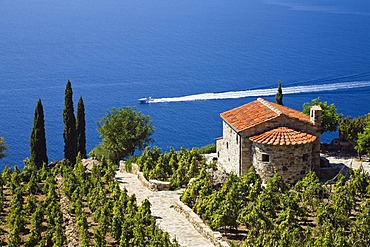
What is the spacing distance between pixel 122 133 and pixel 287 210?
2176 centimetres

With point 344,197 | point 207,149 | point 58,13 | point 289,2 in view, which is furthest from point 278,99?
point 289,2

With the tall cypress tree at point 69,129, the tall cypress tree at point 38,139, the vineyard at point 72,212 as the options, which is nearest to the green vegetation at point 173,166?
the vineyard at point 72,212

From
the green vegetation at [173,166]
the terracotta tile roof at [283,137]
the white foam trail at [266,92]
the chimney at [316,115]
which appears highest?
the white foam trail at [266,92]

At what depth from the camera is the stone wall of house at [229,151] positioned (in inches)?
1233

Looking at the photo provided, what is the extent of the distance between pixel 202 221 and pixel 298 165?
28.5 feet

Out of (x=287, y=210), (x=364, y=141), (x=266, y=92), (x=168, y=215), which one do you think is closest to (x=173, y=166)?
(x=168, y=215)

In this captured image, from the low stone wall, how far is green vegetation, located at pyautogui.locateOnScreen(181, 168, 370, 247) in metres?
0.28

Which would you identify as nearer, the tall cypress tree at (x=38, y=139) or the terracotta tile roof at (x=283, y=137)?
the terracotta tile roof at (x=283, y=137)

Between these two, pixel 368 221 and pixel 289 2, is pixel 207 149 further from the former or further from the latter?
pixel 289 2

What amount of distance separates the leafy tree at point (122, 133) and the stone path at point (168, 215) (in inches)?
402

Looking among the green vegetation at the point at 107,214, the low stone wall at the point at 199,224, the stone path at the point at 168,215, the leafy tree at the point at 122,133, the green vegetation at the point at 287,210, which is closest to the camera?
the green vegetation at the point at 287,210

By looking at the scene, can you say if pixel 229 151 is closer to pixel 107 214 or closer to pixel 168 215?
pixel 168 215

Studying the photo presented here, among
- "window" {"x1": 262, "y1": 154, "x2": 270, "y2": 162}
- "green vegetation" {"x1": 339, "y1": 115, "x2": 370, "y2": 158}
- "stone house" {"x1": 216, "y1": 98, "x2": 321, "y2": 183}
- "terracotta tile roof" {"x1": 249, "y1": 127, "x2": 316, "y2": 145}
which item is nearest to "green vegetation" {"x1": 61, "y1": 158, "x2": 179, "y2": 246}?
"stone house" {"x1": 216, "y1": 98, "x2": 321, "y2": 183}

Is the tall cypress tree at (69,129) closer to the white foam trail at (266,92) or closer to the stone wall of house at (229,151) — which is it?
the stone wall of house at (229,151)
